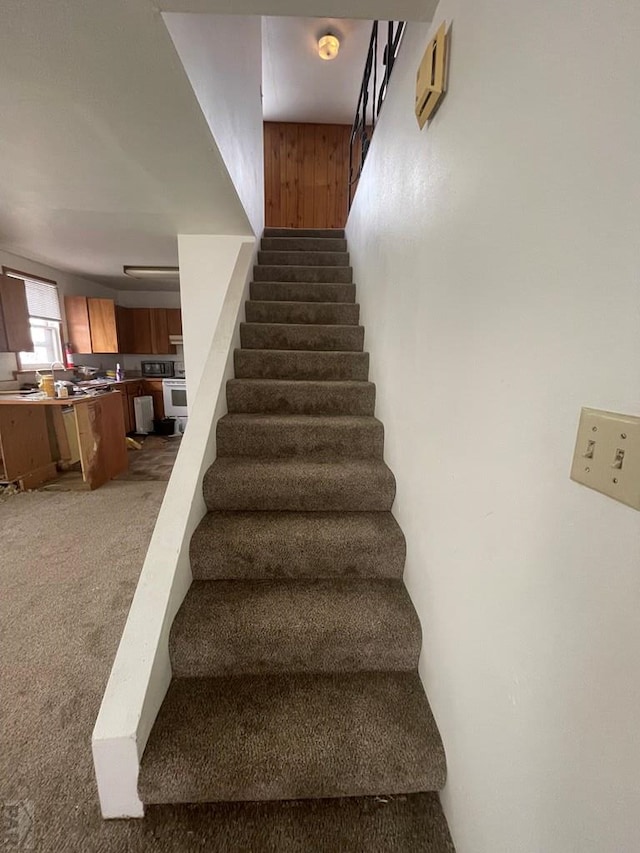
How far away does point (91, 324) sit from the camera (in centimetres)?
496

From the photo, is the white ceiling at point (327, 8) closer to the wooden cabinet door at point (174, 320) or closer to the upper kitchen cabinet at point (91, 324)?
the upper kitchen cabinet at point (91, 324)

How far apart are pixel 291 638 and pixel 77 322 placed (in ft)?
17.8

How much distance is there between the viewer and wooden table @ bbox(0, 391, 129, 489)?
326cm

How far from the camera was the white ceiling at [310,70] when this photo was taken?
3.29m

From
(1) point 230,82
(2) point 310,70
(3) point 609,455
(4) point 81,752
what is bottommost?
(4) point 81,752

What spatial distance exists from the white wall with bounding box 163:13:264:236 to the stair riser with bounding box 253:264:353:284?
36cm

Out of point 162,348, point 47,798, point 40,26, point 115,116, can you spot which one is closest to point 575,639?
point 47,798

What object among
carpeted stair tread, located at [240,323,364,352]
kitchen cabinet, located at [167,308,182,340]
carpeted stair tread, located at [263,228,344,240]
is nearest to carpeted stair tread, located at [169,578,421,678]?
carpeted stair tread, located at [240,323,364,352]

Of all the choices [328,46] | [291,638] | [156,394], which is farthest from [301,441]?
[156,394]

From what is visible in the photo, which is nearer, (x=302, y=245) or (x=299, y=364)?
(x=299, y=364)

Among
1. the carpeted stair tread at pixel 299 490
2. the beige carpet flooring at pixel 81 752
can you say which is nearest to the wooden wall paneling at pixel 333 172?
the carpeted stair tread at pixel 299 490

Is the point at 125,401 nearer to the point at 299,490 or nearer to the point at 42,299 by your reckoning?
the point at 42,299

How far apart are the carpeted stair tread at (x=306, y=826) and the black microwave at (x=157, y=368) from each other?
5902mm

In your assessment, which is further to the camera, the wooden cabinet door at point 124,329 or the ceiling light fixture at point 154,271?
the wooden cabinet door at point 124,329
